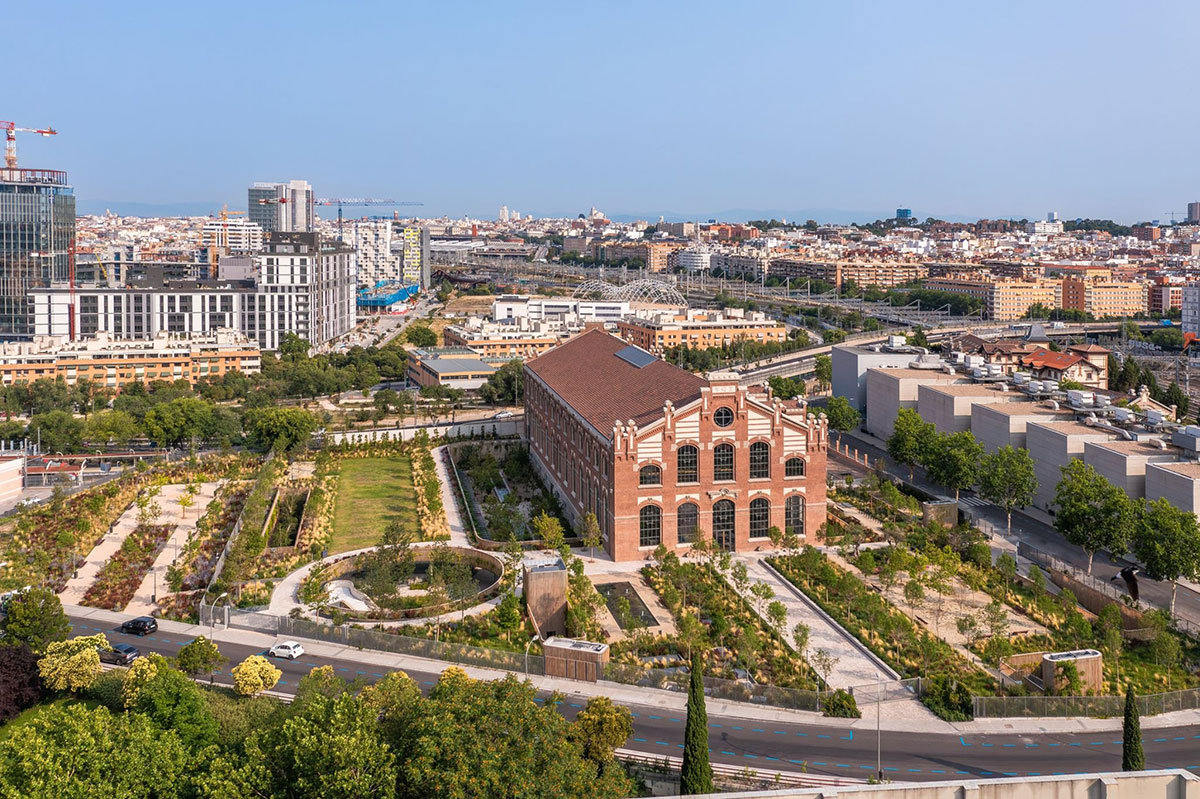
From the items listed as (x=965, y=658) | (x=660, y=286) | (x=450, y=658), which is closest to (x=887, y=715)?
(x=965, y=658)

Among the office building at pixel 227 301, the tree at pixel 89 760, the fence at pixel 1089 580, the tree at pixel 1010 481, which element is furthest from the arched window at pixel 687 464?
the office building at pixel 227 301

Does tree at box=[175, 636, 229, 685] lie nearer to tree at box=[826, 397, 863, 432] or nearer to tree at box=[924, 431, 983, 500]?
tree at box=[924, 431, 983, 500]

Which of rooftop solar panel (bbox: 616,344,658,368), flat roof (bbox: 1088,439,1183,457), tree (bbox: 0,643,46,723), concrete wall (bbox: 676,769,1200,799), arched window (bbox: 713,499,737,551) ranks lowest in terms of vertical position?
tree (bbox: 0,643,46,723)

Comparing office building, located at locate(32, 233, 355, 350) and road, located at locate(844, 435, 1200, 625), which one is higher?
office building, located at locate(32, 233, 355, 350)

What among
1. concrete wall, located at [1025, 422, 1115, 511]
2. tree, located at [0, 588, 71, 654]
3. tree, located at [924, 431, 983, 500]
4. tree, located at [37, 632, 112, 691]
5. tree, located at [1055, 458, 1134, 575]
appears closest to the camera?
tree, located at [37, 632, 112, 691]

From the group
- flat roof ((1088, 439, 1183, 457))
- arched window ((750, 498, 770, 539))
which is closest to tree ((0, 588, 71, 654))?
arched window ((750, 498, 770, 539))

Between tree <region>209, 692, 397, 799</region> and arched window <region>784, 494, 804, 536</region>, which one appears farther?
arched window <region>784, 494, 804, 536</region>
